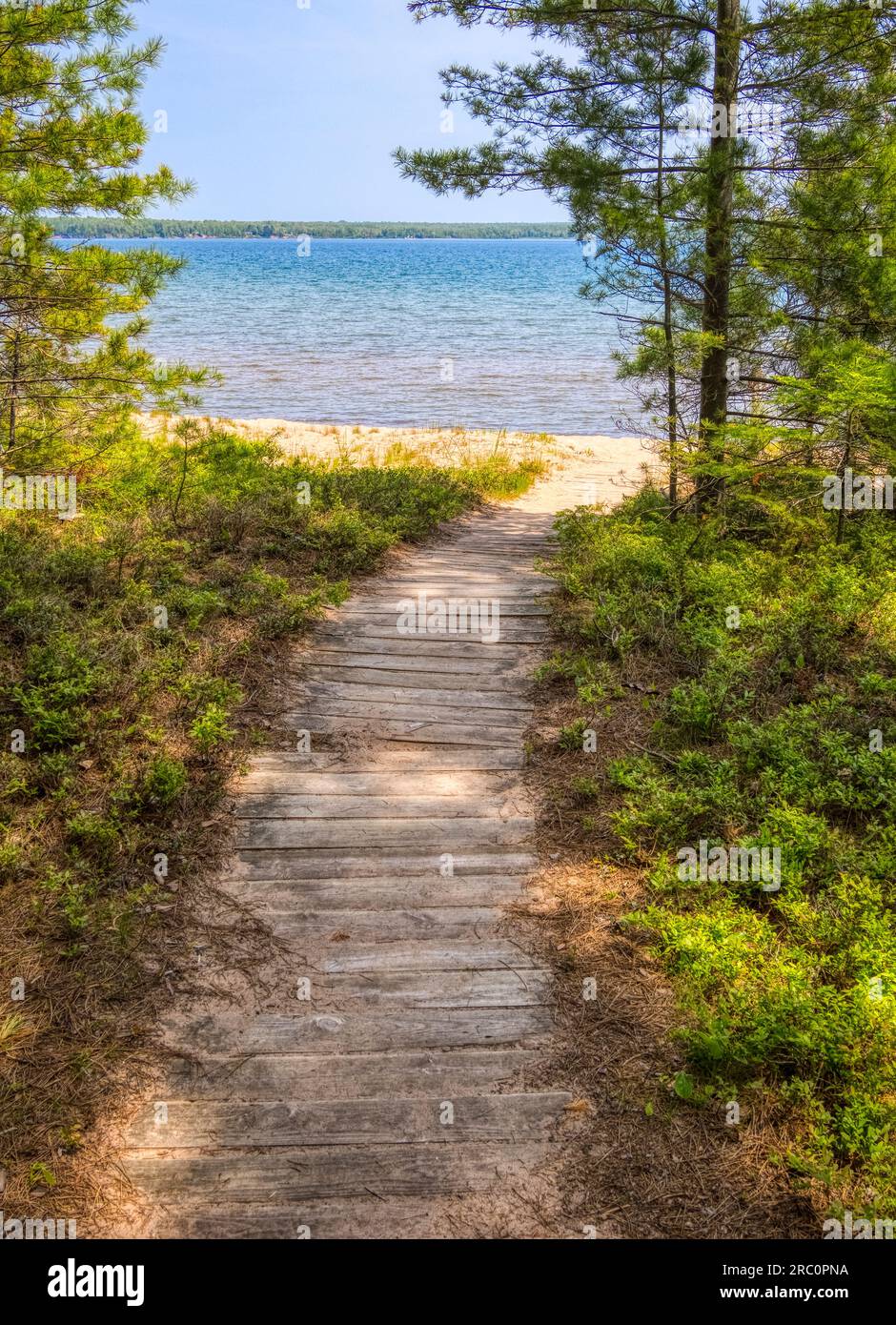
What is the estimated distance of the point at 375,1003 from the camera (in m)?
3.86

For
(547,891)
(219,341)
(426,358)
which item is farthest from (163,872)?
(219,341)

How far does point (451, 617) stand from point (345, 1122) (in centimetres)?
524

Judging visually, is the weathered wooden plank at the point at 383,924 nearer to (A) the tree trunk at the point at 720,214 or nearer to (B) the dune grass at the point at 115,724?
(B) the dune grass at the point at 115,724

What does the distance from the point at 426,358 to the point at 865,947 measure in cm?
3233

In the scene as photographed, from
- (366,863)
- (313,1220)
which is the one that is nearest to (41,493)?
(366,863)

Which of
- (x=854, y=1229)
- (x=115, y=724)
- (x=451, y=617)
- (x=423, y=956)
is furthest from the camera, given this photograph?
(x=451, y=617)

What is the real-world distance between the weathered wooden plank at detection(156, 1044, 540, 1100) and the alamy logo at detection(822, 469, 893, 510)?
6.41m

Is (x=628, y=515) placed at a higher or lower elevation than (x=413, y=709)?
higher

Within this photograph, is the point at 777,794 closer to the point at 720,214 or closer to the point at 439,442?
the point at 720,214

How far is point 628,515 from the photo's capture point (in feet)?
32.7

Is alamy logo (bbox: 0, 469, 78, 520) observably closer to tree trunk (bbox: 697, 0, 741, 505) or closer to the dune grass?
the dune grass

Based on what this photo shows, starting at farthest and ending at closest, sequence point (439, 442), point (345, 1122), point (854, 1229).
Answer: point (439, 442) → point (345, 1122) → point (854, 1229)

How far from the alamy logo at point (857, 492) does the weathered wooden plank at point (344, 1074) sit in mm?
6413

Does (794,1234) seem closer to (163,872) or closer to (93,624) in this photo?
(163,872)
